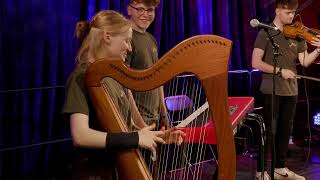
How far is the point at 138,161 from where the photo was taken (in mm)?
1676

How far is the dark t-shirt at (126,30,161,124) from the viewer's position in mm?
2521

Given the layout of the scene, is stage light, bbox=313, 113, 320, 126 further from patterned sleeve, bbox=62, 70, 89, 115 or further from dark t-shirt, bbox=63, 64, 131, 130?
patterned sleeve, bbox=62, 70, 89, 115

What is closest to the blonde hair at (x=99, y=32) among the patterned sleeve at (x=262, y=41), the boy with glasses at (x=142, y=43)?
the boy with glasses at (x=142, y=43)

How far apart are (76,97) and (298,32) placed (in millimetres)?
2663

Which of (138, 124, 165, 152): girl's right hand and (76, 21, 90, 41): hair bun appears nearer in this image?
(138, 124, 165, 152): girl's right hand

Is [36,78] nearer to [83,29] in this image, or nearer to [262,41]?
[262,41]

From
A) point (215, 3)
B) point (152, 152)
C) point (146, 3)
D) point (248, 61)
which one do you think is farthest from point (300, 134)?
→ point (152, 152)

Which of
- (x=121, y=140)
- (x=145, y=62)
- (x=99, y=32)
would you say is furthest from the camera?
(x=145, y=62)

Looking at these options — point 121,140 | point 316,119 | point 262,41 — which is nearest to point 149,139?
point 121,140

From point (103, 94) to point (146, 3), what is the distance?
1275 mm

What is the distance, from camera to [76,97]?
5.45 ft

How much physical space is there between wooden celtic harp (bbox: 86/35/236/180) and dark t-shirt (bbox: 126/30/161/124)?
80 centimetres

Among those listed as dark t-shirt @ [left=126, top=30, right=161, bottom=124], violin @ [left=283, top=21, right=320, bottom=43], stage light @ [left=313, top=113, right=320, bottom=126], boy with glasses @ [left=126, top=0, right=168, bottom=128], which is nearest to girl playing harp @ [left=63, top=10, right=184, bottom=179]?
dark t-shirt @ [left=126, top=30, right=161, bottom=124]

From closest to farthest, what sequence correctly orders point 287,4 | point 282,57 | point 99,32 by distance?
point 99,32
point 287,4
point 282,57
